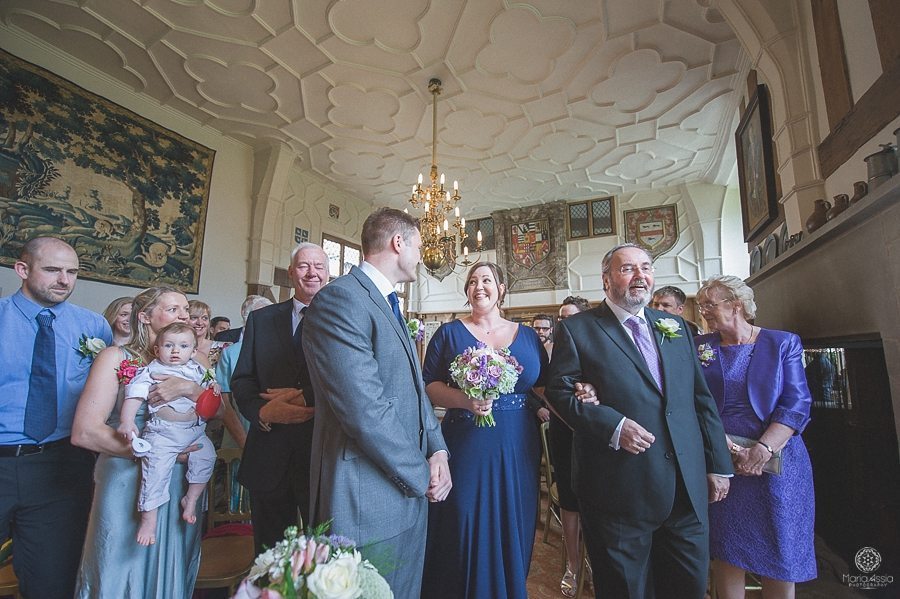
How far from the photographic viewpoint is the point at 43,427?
199cm

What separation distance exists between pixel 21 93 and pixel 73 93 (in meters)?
0.57

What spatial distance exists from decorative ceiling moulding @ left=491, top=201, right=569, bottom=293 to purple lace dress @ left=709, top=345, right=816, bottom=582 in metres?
8.39

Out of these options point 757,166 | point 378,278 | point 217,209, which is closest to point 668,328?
point 378,278

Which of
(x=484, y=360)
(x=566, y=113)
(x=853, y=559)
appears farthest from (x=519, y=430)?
(x=566, y=113)

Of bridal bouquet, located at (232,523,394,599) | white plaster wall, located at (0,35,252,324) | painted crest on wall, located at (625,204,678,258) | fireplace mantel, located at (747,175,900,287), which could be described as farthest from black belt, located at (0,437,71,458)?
painted crest on wall, located at (625,204,678,258)

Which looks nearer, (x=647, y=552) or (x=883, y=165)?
(x=647, y=552)

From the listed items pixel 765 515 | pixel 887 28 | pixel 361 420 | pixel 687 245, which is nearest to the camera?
pixel 361 420

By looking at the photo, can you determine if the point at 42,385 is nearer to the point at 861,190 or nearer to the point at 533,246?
the point at 861,190

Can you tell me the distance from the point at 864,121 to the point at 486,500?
3094 millimetres

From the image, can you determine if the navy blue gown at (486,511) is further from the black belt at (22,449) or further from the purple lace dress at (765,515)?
the black belt at (22,449)

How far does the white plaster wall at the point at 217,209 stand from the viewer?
217 inches

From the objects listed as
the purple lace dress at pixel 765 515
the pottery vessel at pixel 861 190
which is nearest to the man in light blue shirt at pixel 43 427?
the purple lace dress at pixel 765 515

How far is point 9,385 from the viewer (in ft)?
6.51

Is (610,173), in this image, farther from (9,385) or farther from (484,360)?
(9,385)
